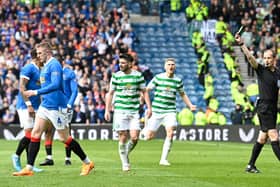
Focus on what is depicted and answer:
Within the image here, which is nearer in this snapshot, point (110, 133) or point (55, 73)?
point (55, 73)

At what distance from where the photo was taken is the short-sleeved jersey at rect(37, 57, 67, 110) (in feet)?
50.6

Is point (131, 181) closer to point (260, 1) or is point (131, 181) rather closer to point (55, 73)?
point (55, 73)

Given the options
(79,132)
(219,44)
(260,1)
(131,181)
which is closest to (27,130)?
(131,181)

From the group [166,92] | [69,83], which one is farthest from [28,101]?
[166,92]

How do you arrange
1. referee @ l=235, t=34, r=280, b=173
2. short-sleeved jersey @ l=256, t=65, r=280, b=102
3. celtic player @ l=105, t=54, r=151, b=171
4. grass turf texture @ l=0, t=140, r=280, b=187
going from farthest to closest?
celtic player @ l=105, t=54, r=151, b=171
short-sleeved jersey @ l=256, t=65, r=280, b=102
referee @ l=235, t=34, r=280, b=173
grass turf texture @ l=0, t=140, r=280, b=187

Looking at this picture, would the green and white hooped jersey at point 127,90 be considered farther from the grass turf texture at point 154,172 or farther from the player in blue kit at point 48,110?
the player in blue kit at point 48,110

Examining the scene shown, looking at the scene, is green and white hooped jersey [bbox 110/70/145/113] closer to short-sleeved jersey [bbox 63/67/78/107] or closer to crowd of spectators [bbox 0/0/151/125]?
short-sleeved jersey [bbox 63/67/78/107]

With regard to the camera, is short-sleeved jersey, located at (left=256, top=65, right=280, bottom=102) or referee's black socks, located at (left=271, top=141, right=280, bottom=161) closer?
referee's black socks, located at (left=271, top=141, right=280, bottom=161)

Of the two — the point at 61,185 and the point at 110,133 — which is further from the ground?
the point at 61,185

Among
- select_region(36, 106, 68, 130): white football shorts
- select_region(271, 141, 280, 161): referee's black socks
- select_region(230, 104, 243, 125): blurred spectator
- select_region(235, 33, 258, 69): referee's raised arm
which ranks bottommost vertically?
select_region(230, 104, 243, 125): blurred spectator

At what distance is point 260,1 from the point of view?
4488 cm

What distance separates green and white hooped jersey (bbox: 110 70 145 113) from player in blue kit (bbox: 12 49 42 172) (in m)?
1.60

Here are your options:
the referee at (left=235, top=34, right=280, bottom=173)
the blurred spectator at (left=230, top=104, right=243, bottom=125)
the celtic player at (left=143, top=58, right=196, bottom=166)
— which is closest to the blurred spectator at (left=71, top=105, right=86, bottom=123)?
the blurred spectator at (left=230, top=104, right=243, bottom=125)

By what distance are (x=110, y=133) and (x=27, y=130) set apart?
16572mm
